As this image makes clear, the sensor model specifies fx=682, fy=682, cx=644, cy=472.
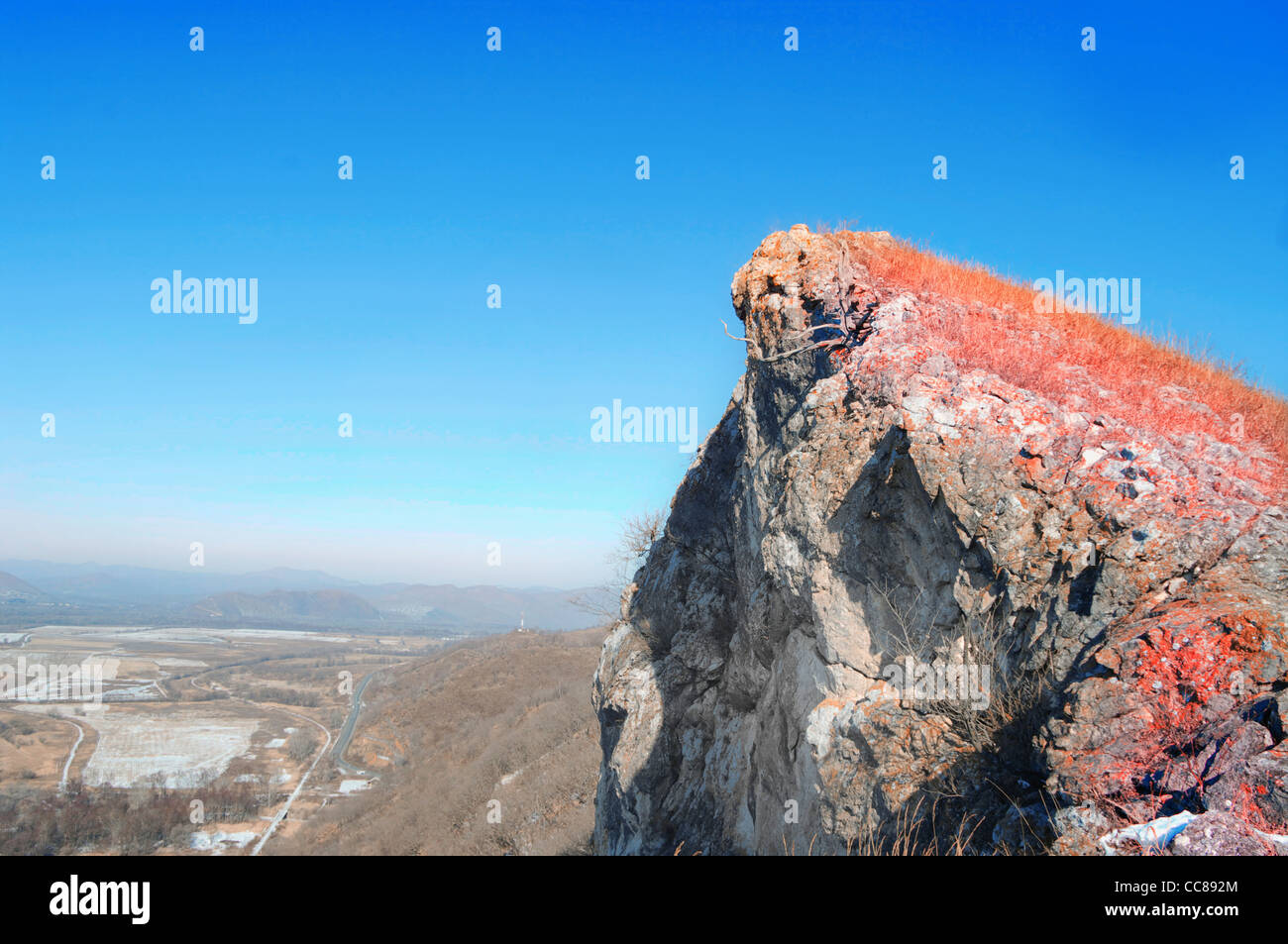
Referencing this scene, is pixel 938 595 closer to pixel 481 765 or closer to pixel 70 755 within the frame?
pixel 481 765

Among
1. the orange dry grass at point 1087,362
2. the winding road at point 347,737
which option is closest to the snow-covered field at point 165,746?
the winding road at point 347,737

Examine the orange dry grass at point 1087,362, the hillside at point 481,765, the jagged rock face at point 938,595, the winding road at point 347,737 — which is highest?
the orange dry grass at point 1087,362

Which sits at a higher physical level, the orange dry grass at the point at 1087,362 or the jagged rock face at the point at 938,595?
the orange dry grass at the point at 1087,362

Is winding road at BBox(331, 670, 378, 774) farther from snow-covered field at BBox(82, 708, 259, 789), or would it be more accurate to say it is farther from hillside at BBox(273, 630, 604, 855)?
snow-covered field at BBox(82, 708, 259, 789)

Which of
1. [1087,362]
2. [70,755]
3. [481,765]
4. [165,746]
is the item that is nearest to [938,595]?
[1087,362]

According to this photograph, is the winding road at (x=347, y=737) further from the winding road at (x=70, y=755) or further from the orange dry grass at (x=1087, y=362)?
the orange dry grass at (x=1087, y=362)

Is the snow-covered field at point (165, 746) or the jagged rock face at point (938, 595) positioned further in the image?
the snow-covered field at point (165, 746)
